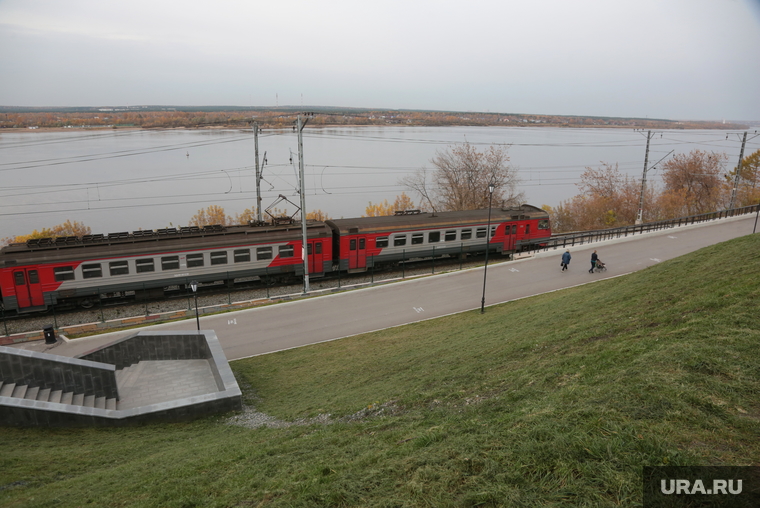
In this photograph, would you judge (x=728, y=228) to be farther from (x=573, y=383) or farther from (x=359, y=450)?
(x=359, y=450)

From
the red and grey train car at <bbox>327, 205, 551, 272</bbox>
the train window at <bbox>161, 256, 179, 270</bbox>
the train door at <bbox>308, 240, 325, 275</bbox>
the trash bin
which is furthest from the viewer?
the red and grey train car at <bbox>327, 205, 551, 272</bbox>

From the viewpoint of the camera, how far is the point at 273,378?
Answer: 14.0 m

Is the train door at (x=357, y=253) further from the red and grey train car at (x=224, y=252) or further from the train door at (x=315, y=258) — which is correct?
the train door at (x=315, y=258)

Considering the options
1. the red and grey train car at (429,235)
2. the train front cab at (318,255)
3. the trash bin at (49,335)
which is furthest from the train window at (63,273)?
the red and grey train car at (429,235)

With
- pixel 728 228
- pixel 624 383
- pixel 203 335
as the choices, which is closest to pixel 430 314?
pixel 203 335

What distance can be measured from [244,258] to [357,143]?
8040cm

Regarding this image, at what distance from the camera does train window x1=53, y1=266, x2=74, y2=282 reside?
65.2 feet

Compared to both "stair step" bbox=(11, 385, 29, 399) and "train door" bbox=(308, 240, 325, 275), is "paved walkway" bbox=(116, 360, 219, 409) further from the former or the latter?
"train door" bbox=(308, 240, 325, 275)

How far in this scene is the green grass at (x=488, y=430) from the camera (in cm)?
512

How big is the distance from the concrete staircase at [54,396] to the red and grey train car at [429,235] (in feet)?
48.9

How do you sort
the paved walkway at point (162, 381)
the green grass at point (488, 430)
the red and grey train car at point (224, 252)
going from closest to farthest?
1. the green grass at point (488, 430)
2. the paved walkway at point (162, 381)
3. the red and grey train car at point (224, 252)

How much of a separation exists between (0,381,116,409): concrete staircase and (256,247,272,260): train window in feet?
39.9

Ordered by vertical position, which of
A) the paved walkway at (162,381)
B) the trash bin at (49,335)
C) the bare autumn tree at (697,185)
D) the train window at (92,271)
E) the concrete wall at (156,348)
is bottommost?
the trash bin at (49,335)

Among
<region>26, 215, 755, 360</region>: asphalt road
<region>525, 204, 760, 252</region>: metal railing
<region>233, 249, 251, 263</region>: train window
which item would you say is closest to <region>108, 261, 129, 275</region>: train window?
<region>26, 215, 755, 360</region>: asphalt road
